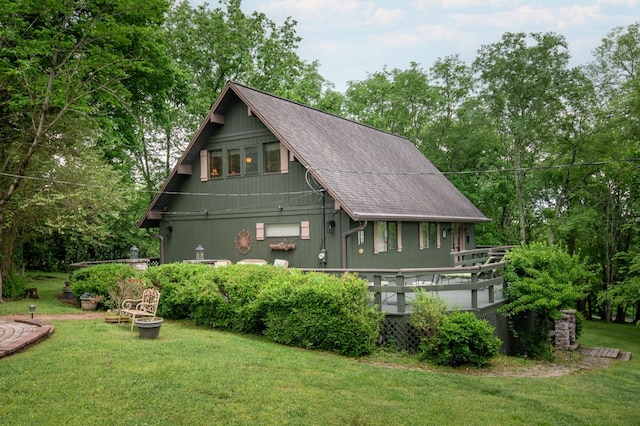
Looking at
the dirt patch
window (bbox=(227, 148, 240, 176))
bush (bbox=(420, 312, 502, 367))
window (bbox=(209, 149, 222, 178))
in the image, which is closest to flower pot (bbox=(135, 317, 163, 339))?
the dirt patch

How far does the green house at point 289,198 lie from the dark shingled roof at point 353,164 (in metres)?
0.06

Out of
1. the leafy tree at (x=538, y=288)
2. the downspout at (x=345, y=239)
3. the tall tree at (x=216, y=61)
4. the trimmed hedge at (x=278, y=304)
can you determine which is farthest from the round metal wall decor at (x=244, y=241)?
the tall tree at (x=216, y=61)

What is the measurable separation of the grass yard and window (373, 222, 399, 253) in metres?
6.66

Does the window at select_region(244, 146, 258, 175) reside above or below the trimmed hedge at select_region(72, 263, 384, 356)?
above

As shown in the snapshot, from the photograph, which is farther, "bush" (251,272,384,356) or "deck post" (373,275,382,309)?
"deck post" (373,275,382,309)

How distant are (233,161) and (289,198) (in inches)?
112

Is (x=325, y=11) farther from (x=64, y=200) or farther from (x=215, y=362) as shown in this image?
(x=215, y=362)

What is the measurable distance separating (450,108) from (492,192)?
25.5ft

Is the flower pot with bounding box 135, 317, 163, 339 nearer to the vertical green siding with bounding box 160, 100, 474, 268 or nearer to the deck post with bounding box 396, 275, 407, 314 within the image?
the deck post with bounding box 396, 275, 407, 314

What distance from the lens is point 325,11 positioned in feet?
82.4

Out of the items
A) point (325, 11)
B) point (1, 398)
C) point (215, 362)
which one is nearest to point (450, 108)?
point (325, 11)

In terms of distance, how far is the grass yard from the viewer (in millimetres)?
5562

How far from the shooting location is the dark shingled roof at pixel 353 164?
15.2 metres

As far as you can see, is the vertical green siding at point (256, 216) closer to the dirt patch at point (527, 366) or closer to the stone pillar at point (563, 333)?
the stone pillar at point (563, 333)
